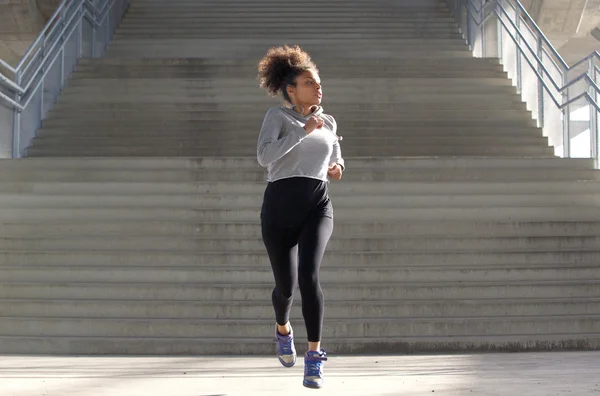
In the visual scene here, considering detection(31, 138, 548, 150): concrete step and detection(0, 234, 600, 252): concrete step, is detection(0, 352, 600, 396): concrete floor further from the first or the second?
detection(31, 138, 548, 150): concrete step

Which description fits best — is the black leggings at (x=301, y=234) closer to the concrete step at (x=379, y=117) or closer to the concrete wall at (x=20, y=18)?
the concrete step at (x=379, y=117)

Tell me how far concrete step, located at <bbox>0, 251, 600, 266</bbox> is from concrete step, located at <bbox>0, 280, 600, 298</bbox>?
0.32 m

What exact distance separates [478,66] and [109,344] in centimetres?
A: 687

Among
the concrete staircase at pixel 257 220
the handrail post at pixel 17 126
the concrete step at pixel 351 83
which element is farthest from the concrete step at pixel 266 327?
the concrete step at pixel 351 83

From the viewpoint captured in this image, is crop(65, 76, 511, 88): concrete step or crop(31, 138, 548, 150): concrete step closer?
crop(31, 138, 548, 150): concrete step

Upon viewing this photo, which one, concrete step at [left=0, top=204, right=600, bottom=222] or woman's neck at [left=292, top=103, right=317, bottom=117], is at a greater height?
woman's neck at [left=292, top=103, right=317, bottom=117]

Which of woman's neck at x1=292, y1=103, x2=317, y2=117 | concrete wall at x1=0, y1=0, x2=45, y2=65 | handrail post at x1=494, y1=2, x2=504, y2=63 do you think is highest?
concrete wall at x1=0, y1=0, x2=45, y2=65

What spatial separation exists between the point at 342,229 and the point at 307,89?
2.82 metres

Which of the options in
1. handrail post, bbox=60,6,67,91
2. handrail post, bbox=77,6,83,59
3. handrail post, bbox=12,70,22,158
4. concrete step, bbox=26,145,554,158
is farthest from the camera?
handrail post, bbox=77,6,83,59

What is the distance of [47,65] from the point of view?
972 centimetres

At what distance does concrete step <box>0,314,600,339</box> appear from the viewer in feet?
16.7

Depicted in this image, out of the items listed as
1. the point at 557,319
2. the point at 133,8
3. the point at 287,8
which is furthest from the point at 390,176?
the point at 133,8

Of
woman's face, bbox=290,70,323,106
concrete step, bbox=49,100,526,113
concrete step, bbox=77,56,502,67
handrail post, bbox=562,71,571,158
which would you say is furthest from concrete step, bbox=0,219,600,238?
concrete step, bbox=77,56,502,67

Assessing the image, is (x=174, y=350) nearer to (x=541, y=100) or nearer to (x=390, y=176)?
(x=390, y=176)
